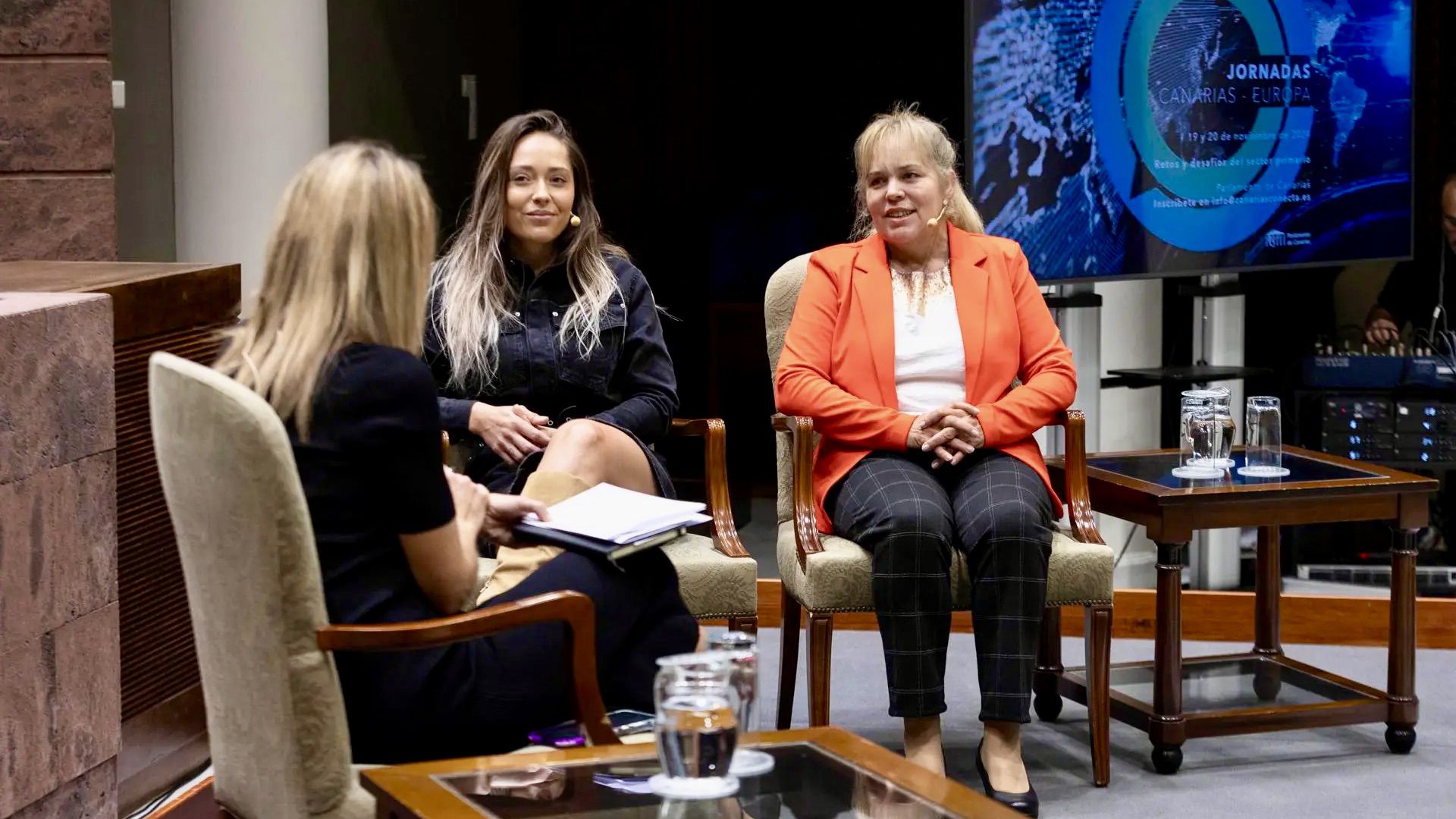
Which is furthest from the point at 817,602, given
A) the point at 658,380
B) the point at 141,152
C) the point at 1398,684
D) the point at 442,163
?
the point at 442,163

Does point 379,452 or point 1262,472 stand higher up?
point 379,452

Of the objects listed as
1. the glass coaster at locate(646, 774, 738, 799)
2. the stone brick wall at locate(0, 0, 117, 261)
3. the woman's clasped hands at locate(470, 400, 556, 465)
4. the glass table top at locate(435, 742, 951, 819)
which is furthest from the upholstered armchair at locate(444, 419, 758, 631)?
the stone brick wall at locate(0, 0, 117, 261)

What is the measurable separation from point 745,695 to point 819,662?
146 centimetres

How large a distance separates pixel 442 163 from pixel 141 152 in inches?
52.5

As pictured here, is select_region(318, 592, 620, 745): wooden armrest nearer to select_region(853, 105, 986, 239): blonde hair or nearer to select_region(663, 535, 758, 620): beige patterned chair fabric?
select_region(663, 535, 758, 620): beige patterned chair fabric

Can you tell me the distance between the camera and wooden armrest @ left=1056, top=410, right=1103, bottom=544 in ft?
11.4

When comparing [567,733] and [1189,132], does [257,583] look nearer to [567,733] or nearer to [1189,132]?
[567,733]

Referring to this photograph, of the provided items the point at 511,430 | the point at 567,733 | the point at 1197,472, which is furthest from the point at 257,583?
the point at 1197,472

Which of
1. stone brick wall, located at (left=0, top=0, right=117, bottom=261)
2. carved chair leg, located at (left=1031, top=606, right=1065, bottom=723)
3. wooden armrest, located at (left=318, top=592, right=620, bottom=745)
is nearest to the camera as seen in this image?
wooden armrest, located at (left=318, top=592, right=620, bottom=745)

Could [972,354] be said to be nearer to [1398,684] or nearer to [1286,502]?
[1286,502]

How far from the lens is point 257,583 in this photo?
2135mm

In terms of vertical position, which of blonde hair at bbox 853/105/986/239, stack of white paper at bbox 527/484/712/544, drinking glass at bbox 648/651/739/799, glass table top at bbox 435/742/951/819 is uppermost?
blonde hair at bbox 853/105/986/239

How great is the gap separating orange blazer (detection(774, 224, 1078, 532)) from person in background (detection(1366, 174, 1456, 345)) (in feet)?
5.10

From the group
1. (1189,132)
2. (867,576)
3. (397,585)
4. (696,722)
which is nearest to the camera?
(696,722)
